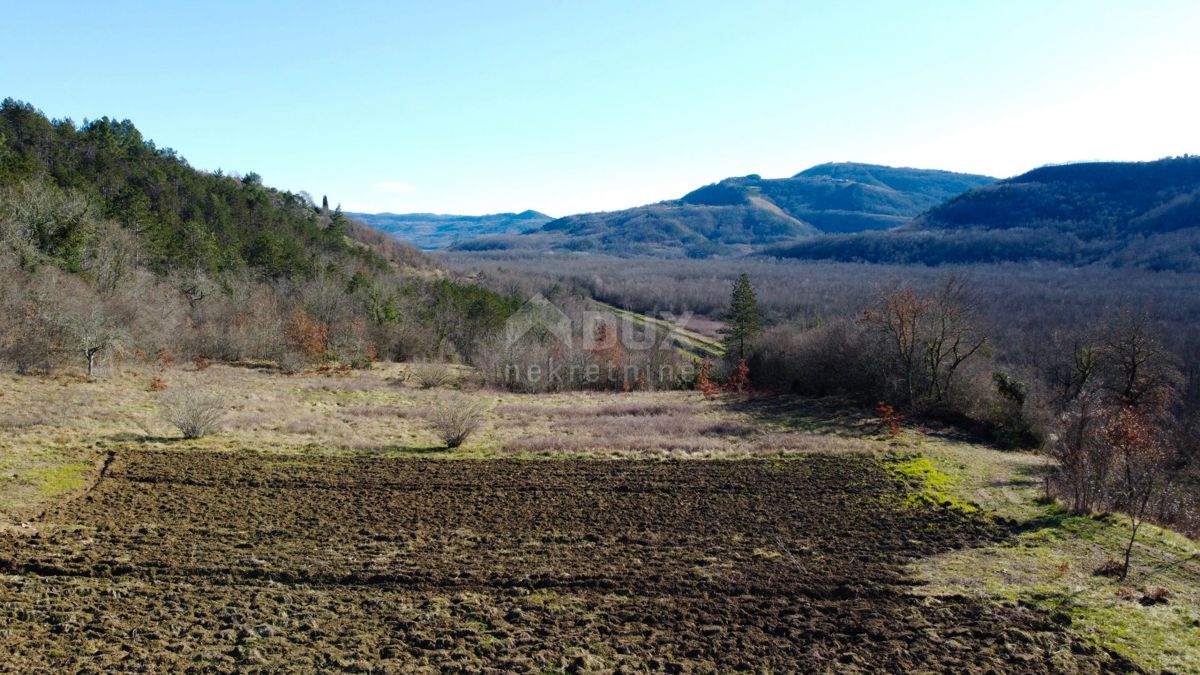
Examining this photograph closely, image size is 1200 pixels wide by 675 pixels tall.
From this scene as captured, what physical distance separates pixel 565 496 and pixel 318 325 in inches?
1409

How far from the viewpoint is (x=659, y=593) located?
11469mm

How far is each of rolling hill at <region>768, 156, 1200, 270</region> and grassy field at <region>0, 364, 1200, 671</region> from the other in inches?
5138

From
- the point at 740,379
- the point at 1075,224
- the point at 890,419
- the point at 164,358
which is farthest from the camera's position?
the point at 1075,224

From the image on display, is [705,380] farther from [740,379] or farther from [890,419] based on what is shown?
[890,419]

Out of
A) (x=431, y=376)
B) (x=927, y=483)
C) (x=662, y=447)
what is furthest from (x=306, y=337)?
(x=927, y=483)

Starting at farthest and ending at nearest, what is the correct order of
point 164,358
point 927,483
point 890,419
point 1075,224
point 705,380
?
point 1075,224 → point 705,380 → point 164,358 → point 890,419 → point 927,483

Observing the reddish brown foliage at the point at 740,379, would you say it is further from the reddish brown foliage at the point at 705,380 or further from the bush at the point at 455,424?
the bush at the point at 455,424

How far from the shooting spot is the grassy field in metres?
11.7

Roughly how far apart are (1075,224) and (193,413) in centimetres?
19426

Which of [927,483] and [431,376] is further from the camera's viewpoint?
[431,376]

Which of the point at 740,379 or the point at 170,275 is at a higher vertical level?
the point at 170,275

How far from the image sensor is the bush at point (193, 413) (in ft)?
73.6

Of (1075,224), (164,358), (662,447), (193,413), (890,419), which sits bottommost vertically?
(890,419)

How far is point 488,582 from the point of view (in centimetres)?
1173
